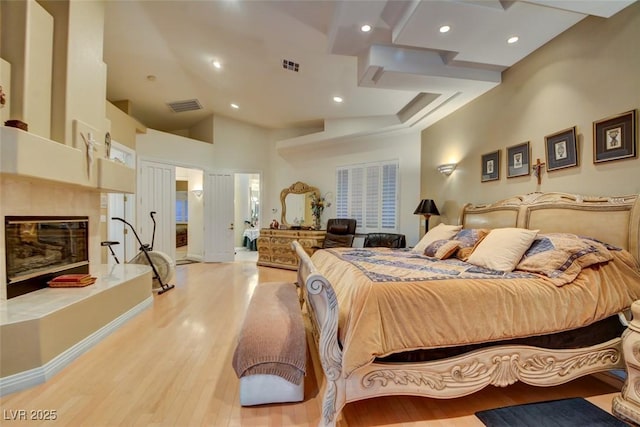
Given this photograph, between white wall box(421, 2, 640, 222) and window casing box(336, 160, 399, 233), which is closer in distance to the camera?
white wall box(421, 2, 640, 222)

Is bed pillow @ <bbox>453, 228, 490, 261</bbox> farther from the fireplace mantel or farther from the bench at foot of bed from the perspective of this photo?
the fireplace mantel

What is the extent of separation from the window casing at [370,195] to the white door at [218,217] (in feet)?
9.09

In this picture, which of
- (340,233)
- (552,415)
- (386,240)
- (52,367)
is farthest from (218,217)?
(552,415)

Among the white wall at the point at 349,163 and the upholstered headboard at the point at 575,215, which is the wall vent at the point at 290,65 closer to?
the white wall at the point at 349,163

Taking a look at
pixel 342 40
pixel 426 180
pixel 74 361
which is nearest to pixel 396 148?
pixel 426 180

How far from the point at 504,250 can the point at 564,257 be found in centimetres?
37

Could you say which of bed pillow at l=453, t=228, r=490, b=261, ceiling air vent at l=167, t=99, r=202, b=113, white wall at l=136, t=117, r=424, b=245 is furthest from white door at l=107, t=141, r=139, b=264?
bed pillow at l=453, t=228, r=490, b=261

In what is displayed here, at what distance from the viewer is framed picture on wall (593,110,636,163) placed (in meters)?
2.01

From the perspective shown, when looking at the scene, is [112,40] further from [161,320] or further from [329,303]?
[329,303]

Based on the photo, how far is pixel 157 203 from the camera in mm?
5770

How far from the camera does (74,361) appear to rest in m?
2.21

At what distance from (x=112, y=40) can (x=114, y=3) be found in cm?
87

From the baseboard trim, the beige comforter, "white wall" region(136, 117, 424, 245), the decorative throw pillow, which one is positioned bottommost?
the baseboard trim

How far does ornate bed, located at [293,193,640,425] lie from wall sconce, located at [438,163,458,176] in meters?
2.06
